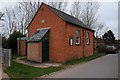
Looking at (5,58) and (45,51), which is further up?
(45,51)

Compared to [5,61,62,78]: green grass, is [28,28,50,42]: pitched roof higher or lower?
higher

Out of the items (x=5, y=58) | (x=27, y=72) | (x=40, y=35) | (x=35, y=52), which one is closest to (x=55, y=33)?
(x=40, y=35)

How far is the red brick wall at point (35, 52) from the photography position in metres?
Result: 21.1

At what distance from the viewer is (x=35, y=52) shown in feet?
71.4

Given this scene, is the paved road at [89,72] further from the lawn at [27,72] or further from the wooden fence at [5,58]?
the wooden fence at [5,58]

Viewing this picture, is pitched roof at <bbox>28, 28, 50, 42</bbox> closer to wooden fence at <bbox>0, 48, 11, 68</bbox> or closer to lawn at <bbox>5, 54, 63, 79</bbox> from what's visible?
wooden fence at <bbox>0, 48, 11, 68</bbox>

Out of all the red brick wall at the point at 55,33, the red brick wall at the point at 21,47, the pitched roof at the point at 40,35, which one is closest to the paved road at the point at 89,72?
the red brick wall at the point at 55,33

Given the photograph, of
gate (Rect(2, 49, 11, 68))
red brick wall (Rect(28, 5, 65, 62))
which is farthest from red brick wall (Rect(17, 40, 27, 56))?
gate (Rect(2, 49, 11, 68))

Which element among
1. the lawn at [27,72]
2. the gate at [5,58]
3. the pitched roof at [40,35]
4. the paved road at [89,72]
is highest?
the pitched roof at [40,35]

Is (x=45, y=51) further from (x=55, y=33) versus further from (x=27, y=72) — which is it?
(x=27, y=72)

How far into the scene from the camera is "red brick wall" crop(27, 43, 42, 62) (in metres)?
21.1

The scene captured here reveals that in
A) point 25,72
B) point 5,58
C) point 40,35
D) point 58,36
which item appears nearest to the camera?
point 25,72

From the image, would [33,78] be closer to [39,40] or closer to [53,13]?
[39,40]

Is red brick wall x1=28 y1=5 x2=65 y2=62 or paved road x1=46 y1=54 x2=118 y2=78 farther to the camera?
red brick wall x1=28 y1=5 x2=65 y2=62
